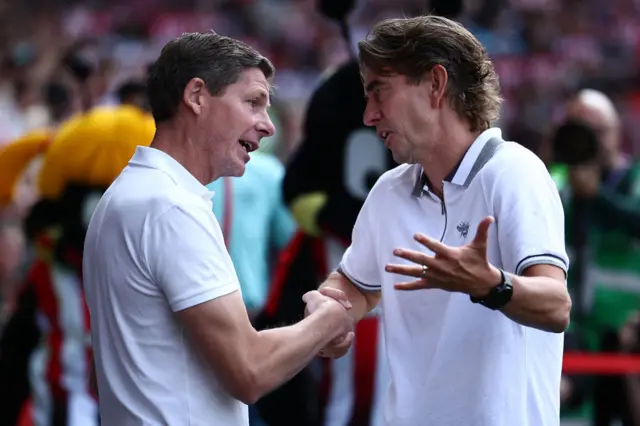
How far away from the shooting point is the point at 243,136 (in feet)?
11.4

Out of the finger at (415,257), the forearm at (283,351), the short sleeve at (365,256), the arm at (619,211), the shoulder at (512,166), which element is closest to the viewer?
the finger at (415,257)

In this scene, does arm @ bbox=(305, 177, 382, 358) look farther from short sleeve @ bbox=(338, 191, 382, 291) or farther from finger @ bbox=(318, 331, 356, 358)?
finger @ bbox=(318, 331, 356, 358)

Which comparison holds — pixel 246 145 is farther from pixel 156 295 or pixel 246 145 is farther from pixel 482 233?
pixel 482 233

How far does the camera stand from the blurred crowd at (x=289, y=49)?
1177cm

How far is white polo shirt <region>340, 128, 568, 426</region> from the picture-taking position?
3.40m

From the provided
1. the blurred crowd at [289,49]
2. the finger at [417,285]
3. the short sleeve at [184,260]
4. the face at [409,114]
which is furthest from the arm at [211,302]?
the blurred crowd at [289,49]

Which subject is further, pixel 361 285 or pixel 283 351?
pixel 361 285

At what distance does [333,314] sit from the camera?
3582 millimetres

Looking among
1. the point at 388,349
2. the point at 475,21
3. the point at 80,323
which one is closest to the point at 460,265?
the point at 388,349

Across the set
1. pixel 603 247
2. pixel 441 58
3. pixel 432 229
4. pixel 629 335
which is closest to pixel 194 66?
pixel 441 58

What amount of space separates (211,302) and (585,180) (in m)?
4.21

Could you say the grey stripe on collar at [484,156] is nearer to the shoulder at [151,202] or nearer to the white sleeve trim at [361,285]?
the white sleeve trim at [361,285]

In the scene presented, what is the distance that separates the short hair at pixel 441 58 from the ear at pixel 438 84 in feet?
0.04

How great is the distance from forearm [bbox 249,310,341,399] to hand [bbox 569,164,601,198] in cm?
381
